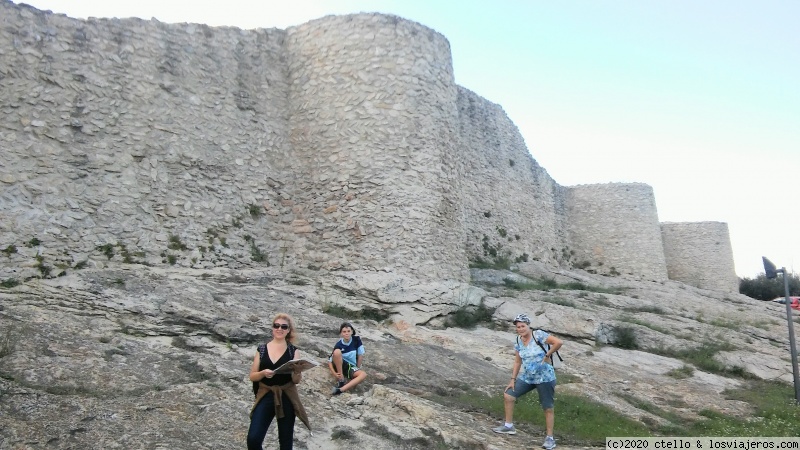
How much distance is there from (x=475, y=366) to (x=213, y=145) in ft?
23.1

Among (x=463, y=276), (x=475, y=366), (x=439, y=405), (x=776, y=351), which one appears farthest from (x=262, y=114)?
(x=776, y=351)

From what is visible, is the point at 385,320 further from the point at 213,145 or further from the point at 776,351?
the point at 776,351

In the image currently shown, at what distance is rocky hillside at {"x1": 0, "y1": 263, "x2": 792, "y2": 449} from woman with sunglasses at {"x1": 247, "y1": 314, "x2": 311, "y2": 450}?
635 millimetres

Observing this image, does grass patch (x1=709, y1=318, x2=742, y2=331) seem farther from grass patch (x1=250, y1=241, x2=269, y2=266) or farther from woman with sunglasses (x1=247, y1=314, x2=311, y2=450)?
woman with sunglasses (x1=247, y1=314, x2=311, y2=450)

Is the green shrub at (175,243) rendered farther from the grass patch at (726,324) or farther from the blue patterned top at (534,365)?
the grass patch at (726,324)

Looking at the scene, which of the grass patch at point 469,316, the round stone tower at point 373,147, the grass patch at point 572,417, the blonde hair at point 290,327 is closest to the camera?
the blonde hair at point 290,327

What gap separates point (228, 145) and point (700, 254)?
27764 mm

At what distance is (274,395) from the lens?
5.58m

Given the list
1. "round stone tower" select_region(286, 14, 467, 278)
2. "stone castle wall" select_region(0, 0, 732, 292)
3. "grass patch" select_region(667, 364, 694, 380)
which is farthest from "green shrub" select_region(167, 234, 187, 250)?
"grass patch" select_region(667, 364, 694, 380)

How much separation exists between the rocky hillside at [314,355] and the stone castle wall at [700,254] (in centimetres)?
1829

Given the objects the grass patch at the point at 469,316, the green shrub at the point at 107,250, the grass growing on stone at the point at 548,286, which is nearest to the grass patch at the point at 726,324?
the grass growing on stone at the point at 548,286

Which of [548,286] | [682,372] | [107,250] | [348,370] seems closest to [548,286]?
[548,286]

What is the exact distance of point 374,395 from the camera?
7.80m

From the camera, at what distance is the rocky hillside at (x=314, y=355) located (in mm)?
6117
